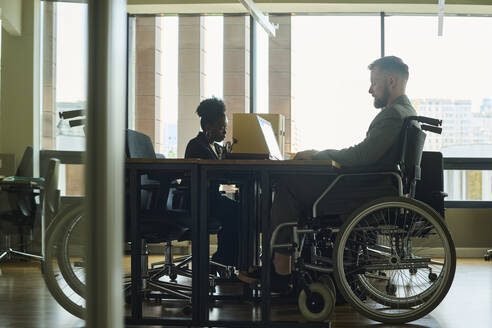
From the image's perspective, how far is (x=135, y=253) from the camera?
2281 mm

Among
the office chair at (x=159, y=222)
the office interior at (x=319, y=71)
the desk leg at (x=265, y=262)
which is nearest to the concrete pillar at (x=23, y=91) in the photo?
the desk leg at (x=265, y=262)

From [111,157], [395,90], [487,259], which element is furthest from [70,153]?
[487,259]

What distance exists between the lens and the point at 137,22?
5953 mm

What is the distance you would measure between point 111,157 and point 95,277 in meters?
0.05

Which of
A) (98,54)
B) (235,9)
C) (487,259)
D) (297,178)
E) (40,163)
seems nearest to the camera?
(98,54)

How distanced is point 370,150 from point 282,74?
137 inches

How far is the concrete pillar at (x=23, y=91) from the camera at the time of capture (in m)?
0.39

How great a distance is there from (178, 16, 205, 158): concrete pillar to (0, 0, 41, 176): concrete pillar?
5487 mm

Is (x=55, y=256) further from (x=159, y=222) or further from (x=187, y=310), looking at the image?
(x=159, y=222)

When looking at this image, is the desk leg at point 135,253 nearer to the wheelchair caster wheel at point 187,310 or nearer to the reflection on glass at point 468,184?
the wheelchair caster wheel at point 187,310

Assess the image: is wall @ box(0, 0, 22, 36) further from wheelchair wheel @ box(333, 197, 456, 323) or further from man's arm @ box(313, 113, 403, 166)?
man's arm @ box(313, 113, 403, 166)

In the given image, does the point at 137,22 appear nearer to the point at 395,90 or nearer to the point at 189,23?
the point at 189,23

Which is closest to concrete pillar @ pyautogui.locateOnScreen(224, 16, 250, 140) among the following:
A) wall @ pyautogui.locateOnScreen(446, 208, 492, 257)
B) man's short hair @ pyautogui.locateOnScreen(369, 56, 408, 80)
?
wall @ pyautogui.locateOnScreen(446, 208, 492, 257)

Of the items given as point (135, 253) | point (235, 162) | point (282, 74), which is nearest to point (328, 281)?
point (235, 162)
